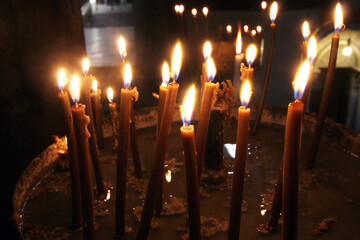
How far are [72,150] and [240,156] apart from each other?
85 centimetres

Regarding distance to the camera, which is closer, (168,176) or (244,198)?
(244,198)

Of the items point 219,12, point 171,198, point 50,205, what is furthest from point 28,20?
point 219,12

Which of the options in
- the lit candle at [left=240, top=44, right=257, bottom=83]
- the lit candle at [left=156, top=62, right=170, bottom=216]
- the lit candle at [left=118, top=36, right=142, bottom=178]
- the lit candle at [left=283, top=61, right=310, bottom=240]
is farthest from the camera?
the lit candle at [left=118, top=36, right=142, bottom=178]

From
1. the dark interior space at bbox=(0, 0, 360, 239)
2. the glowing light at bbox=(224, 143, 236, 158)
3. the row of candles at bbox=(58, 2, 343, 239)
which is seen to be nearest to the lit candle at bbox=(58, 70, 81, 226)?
the row of candles at bbox=(58, 2, 343, 239)

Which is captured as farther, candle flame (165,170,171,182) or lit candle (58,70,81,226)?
candle flame (165,170,171,182)

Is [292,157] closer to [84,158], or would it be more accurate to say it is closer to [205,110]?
[205,110]

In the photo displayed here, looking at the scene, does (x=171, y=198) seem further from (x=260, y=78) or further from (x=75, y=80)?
(x=260, y=78)

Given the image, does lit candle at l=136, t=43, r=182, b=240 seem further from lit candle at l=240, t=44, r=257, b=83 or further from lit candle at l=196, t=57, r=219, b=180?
lit candle at l=240, t=44, r=257, b=83

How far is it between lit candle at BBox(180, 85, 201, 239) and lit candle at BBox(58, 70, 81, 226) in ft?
2.23

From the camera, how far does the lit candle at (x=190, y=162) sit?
1010mm

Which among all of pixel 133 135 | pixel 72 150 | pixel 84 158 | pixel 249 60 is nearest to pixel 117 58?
pixel 133 135

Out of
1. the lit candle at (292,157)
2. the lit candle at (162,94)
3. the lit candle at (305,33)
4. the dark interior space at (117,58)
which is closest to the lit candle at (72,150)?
the dark interior space at (117,58)

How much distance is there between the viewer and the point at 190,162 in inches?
41.4

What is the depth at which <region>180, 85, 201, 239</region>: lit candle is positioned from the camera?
1.01 meters
